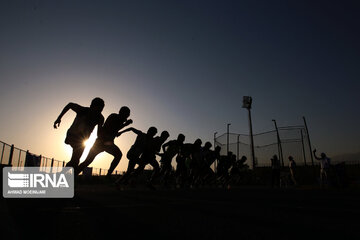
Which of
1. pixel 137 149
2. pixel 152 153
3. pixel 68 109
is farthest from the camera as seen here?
pixel 152 153

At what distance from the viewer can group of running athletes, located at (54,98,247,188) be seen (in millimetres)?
4805

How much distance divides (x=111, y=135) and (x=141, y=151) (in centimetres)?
222

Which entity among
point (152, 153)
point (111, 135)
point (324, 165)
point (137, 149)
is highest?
point (111, 135)

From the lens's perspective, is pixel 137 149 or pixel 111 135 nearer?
pixel 111 135

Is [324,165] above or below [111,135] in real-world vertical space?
below

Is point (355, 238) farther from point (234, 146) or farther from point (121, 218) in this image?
point (234, 146)

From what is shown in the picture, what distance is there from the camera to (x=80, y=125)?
15.7 ft

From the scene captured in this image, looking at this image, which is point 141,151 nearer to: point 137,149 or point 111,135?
point 137,149

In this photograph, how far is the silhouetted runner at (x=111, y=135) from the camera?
5.55 meters

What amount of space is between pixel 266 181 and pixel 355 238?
17.0 metres

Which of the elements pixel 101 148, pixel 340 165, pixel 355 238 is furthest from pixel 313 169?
pixel 355 238

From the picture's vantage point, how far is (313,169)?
1488 cm

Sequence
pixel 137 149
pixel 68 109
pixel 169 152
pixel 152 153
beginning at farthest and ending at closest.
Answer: pixel 169 152 → pixel 152 153 → pixel 137 149 → pixel 68 109

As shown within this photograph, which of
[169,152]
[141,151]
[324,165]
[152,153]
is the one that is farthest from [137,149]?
[324,165]
